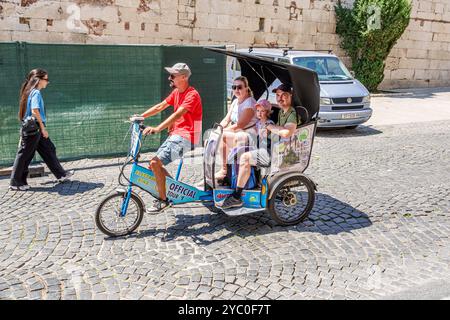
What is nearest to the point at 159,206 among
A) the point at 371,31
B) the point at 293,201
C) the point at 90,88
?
the point at 293,201

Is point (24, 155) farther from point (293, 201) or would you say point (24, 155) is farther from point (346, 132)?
point (346, 132)

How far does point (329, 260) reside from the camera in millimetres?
4516

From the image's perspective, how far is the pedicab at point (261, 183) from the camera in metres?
Answer: 4.86

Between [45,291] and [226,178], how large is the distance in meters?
2.27

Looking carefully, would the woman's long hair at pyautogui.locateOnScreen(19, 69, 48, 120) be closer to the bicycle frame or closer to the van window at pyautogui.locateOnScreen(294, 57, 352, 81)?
the bicycle frame

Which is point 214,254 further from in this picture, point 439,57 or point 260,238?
point 439,57

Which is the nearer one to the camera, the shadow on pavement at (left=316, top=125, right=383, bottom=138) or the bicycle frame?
the bicycle frame

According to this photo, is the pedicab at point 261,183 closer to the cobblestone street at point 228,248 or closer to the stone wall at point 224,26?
the cobblestone street at point 228,248

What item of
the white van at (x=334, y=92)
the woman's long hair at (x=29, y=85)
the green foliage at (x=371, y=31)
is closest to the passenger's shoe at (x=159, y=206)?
the woman's long hair at (x=29, y=85)

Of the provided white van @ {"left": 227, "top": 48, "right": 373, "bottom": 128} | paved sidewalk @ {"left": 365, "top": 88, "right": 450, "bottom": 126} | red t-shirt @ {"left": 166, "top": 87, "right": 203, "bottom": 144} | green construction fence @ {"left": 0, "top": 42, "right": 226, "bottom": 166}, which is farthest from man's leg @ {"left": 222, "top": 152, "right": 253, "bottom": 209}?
paved sidewalk @ {"left": 365, "top": 88, "right": 450, "bottom": 126}

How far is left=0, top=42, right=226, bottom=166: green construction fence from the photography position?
732cm

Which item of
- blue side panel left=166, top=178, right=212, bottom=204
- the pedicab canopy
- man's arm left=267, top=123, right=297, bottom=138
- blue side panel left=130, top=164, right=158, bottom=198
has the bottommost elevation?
blue side panel left=166, top=178, right=212, bottom=204

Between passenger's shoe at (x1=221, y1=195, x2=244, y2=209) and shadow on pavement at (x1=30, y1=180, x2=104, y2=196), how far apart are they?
7.65 ft

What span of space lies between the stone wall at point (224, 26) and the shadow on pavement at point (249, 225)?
10100 millimetres
